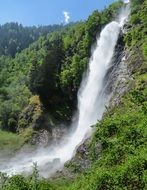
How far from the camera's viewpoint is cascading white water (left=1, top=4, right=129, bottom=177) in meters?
104

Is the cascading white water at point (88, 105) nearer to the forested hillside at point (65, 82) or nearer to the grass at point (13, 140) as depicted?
the forested hillside at point (65, 82)

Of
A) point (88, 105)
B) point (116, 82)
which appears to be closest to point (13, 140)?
point (88, 105)

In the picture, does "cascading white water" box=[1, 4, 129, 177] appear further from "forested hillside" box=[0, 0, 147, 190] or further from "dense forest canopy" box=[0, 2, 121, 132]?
"dense forest canopy" box=[0, 2, 121, 132]

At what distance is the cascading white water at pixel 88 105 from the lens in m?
104

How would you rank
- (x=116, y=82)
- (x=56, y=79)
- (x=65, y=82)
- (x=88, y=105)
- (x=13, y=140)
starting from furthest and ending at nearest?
1. (x=56, y=79)
2. (x=65, y=82)
3. (x=88, y=105)
4. (x=13, y=140)
5. (x=116, y=82)

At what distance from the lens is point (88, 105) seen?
122 m

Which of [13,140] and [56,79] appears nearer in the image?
[13,140]

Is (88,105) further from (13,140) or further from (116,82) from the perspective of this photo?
(13,140)

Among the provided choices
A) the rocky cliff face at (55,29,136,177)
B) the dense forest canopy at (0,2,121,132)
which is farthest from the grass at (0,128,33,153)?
the rocky cliff face at (55,29,136,177)

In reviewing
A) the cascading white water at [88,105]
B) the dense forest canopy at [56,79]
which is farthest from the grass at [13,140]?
the cascading white water at [88,105]

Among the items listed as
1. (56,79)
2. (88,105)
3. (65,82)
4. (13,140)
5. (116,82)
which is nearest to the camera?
(116,82)

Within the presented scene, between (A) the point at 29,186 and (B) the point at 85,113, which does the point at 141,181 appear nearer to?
(A) the point at 29,186

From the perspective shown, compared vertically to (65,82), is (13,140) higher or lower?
lower

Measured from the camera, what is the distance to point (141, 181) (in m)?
38.2
